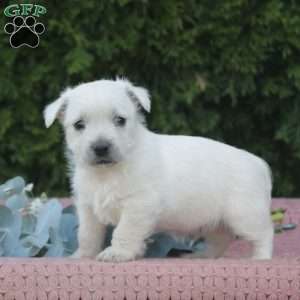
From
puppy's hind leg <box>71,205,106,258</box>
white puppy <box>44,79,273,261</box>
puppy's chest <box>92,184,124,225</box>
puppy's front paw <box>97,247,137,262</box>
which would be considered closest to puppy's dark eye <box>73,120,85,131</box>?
white puppy <box>44,79,273,261</box>

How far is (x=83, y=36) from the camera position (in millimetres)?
4559

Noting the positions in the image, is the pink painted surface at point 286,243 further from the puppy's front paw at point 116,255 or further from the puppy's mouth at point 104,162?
the puppy's mouth at point 104,162

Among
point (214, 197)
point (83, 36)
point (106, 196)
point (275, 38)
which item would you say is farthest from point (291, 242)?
point (83, 36)

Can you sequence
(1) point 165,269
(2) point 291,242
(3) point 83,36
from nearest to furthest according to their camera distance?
1. (1) point 165,269
2. (2) point 291,242
3. (3) point 83,36

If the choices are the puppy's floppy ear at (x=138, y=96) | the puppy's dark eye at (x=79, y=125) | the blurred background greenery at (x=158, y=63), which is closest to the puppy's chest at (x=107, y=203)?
the puppy's dark eye at (x=79, y=125)

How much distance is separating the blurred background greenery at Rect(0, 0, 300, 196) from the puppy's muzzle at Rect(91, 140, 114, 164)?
1825 millimetres

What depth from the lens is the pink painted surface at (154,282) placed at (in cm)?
252

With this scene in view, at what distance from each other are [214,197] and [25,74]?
2.05m

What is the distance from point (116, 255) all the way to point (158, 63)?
7.39 feet

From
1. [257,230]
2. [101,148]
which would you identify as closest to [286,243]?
[257,230]

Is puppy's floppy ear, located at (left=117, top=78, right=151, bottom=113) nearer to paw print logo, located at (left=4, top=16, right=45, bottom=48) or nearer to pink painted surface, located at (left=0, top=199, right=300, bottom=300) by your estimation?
pink painted surface, located at (left=0, top=199, right=300, bottom=300)

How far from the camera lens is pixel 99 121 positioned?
2.79 m

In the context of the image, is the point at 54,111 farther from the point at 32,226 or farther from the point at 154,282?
the point at 154,282

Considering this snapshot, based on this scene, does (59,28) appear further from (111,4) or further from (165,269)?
(165,269)
